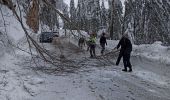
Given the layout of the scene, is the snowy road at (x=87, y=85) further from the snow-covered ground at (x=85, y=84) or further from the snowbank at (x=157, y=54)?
the snowbank at (x=157, y=54)

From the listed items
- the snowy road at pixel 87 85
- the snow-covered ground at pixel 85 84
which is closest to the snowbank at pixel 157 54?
the snow-covered ground at pixel 85 84

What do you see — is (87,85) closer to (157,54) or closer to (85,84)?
(85,84)

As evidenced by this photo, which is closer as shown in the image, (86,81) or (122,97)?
(122,97)

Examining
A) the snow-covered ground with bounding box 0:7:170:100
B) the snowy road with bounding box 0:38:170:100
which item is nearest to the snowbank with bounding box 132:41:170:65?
the snow-covered ground with bounding box 0:7:170:100

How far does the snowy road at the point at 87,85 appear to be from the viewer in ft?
39.9

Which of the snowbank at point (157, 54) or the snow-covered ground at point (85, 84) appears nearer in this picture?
the snow-covered ground at point (85, 84)

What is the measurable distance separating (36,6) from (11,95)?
6271 mm

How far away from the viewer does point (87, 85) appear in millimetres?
13961

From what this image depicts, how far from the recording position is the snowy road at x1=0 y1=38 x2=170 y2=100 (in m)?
12.2

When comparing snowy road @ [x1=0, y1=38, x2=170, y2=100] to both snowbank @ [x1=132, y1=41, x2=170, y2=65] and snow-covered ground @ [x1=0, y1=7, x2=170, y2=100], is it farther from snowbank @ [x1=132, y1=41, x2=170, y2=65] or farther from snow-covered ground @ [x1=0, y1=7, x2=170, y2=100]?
snowbank @ [x1=132, y1=41, x2=170, y2=65]

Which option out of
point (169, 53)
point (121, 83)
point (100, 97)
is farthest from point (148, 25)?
point (100, 97)

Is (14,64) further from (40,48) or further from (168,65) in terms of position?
(40,48)

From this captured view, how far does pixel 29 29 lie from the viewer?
20.9ft

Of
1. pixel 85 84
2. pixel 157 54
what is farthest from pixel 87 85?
pixel 157 54
